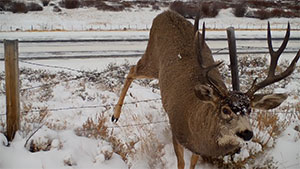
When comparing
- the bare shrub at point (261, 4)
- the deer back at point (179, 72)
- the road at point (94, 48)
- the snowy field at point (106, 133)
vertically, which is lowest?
the road at point (94, 48)

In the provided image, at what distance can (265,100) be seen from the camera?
2916 millimetres

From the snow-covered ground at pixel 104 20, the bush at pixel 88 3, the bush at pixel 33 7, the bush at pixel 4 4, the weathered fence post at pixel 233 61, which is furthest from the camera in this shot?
the bush at pixel 88 3

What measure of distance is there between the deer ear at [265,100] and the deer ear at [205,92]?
399 millimetres

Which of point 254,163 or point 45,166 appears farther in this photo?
point 254,163

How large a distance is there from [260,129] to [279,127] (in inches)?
19.9

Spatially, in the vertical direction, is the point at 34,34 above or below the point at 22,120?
below

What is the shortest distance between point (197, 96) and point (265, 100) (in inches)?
26.4

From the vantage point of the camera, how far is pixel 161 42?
177 inches

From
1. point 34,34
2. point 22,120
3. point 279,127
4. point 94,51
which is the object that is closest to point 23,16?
point 34,34

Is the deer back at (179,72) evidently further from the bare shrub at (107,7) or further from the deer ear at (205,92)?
the bare shrub at (107,7)

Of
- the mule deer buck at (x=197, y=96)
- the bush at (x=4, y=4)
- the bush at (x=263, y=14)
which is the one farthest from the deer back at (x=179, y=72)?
the bush at (x=263, y=14)

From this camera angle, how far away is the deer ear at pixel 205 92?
281cm

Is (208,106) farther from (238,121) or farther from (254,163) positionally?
(254,163)

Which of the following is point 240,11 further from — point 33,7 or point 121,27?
point 33,7
